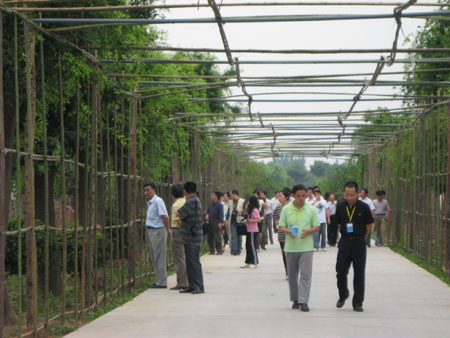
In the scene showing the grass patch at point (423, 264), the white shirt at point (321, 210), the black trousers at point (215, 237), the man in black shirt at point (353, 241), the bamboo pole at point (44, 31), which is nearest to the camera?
the bamboo pole at point (44, 31)

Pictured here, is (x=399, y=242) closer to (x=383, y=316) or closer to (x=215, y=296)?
(x=215, y=296)

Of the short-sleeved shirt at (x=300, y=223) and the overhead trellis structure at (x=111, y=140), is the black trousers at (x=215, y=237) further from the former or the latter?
the short-sleeved shirt at (x=300, y=223)

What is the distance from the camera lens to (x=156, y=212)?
14.7 metres

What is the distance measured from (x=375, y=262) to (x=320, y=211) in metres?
4.88

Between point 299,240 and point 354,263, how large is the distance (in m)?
0.79

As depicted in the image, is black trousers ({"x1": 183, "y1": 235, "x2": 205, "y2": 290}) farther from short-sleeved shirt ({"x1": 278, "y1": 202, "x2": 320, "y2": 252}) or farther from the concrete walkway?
short-sleeved shirt ({"x1": 278, "y1": 202, "x2": 320, "y2": 252})

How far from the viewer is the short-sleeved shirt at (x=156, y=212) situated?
14.6m

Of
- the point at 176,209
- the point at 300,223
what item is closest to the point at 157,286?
the point at 176,209

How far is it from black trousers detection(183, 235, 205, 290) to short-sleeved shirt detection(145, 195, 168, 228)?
2.96 ft

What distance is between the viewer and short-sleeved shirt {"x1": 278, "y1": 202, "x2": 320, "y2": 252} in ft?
38.4

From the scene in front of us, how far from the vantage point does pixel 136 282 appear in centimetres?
1527

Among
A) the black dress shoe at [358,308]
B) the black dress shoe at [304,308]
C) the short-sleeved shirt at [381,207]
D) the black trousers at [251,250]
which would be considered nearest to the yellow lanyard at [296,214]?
the black dress shoe at [304,308]

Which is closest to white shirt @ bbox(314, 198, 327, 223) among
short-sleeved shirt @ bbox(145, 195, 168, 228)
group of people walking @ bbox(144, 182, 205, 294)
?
group of people walking @ bbox(144, 182, 205, 294)

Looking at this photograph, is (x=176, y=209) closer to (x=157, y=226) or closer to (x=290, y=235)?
(x=157, y=226)
